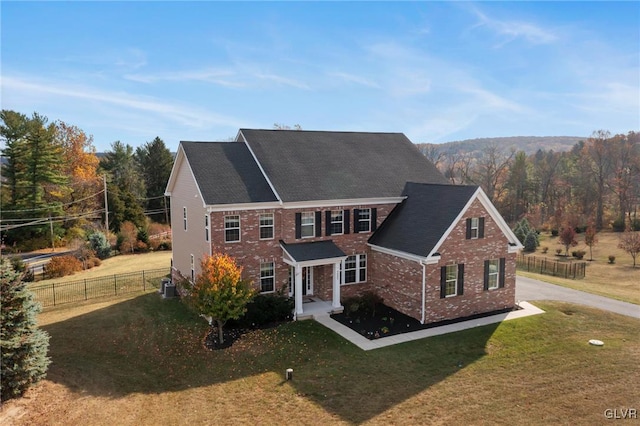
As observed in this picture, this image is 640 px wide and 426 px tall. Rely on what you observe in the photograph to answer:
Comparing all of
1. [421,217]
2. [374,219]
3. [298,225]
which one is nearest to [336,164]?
[374,219]

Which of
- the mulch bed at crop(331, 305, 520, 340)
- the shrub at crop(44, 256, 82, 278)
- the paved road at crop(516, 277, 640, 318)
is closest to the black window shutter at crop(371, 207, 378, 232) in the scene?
the mulch bed at crop(331, 305, 520, 340)

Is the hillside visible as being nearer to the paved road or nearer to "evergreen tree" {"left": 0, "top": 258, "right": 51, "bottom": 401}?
the paved road

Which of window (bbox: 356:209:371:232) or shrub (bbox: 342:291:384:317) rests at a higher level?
window (bbox: 356:209:371:232)

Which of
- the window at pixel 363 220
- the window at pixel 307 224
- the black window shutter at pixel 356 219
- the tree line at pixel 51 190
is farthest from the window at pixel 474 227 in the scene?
the tree line at pixel 51 190

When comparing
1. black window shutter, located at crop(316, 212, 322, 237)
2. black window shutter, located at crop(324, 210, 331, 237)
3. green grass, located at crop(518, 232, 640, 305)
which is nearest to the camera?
black window shutter, located at crop(316, 212, 322, 237)

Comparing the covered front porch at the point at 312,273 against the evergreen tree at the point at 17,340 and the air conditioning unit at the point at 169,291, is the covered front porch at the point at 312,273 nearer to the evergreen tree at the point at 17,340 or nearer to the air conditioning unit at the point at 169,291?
the air conditioning unit at the point at 169,291

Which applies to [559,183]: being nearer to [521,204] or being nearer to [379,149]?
[521,204]

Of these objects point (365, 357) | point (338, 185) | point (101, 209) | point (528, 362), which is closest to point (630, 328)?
point (528, 362)
